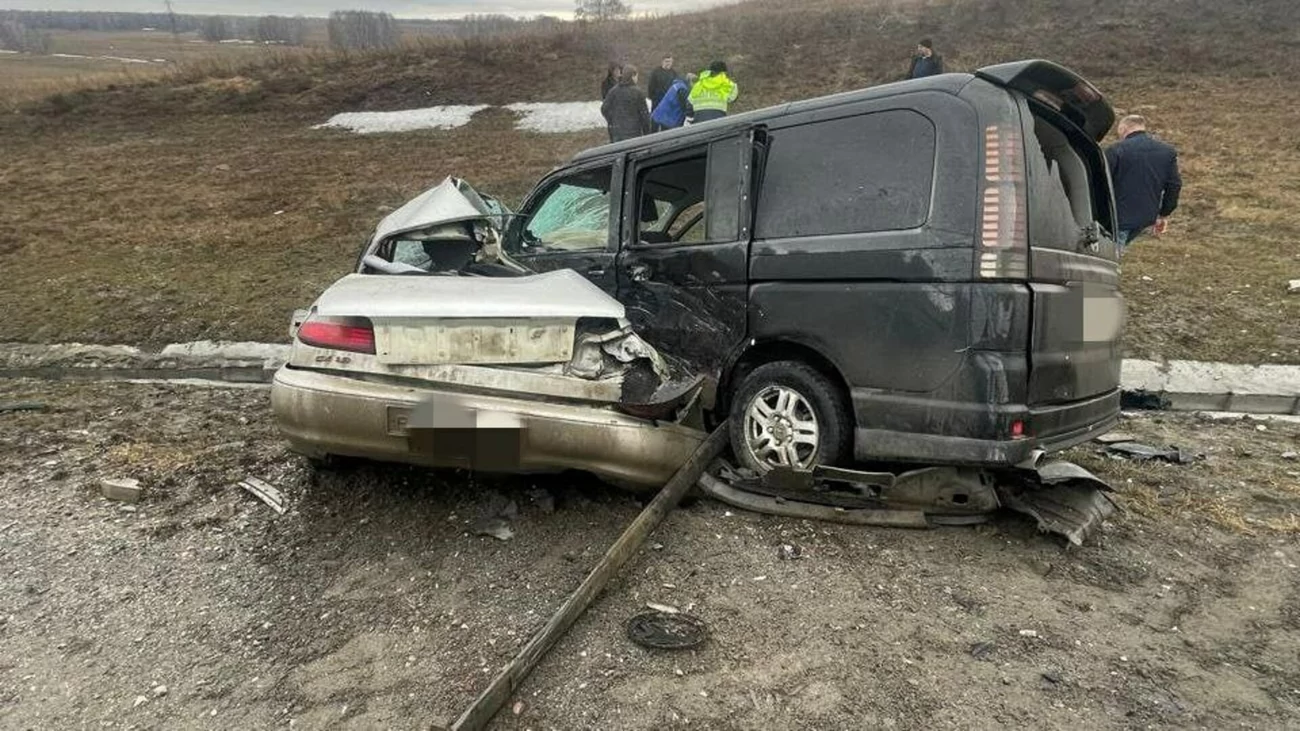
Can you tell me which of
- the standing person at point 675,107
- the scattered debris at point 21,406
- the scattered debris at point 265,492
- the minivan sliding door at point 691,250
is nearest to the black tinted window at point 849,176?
the minivan sliding door at point 691,250

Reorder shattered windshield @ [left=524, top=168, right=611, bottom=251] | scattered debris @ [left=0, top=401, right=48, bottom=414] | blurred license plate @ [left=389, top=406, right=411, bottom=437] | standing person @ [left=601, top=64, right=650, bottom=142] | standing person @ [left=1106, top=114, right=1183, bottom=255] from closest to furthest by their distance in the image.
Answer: blurred license plate @ [left=389, top=406, right=411, bottom=437]
shattered windshield @ [left=524, top=168, right=611, bottom=251]
scattered debris @ [left=0, top=401, right=48, bottom=414]
standing person @ [left=1106, top=114, right=1183, bottom=255]
standing person @ [left=601, top=64, right=650, bottom=142]

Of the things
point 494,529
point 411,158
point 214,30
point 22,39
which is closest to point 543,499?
point 494,529

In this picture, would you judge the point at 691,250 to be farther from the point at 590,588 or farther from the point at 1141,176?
the point at 1141,176

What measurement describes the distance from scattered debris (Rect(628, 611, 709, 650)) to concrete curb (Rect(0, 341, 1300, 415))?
424 cm

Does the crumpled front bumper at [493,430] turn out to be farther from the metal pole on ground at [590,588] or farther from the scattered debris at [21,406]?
the scattered debris at [21,406]

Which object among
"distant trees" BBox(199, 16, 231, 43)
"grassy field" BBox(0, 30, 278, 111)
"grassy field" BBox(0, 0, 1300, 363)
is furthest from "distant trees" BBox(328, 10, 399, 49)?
"grassy field" BBox(0, 0, 1300, 363)

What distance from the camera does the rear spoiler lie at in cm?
309

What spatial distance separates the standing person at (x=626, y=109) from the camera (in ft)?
32.6

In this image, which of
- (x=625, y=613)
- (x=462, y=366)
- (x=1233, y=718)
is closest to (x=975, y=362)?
(x=1233, y=718)

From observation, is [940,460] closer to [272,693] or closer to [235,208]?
[272,693]

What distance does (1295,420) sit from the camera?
206 inches

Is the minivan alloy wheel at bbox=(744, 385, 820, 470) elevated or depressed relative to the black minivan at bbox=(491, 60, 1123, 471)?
depressed

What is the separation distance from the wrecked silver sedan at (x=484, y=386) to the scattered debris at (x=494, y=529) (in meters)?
0.34

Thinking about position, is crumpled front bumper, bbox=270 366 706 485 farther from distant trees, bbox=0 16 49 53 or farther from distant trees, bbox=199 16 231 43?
distant trees, bbox=0 16 49 53
